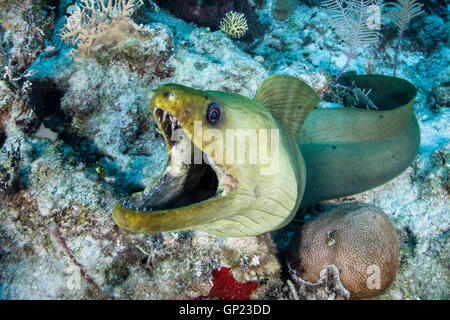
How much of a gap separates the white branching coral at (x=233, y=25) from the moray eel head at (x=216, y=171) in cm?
274

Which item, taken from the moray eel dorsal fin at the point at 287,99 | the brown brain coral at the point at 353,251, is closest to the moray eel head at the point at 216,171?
the moray eel dorsal fin at the point at 287,99

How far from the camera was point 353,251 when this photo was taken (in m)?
2.11

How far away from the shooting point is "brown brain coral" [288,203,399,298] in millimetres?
2094

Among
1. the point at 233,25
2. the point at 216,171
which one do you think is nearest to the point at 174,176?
the point at 216,171

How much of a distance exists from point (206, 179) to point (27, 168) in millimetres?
1488

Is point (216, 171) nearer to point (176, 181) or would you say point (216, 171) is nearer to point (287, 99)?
point (176, 181)

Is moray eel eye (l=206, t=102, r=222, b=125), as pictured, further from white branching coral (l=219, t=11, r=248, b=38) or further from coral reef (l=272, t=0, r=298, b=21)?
coral reef (l=272, t=0, r=298, b=21)

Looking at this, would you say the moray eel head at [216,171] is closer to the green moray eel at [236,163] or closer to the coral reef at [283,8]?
the green moray eel at [236,163]

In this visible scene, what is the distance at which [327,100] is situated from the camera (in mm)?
3484

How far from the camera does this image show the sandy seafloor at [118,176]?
2066 millimetres

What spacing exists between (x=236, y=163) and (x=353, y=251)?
4.25 feet

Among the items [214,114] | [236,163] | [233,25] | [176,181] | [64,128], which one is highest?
[214,114]

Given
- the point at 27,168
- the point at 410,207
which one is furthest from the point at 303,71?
the point at 27,168

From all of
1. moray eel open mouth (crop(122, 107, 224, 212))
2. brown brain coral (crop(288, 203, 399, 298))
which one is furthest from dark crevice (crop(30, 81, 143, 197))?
brown brain coral (crop(288, 203, 399, 298))
